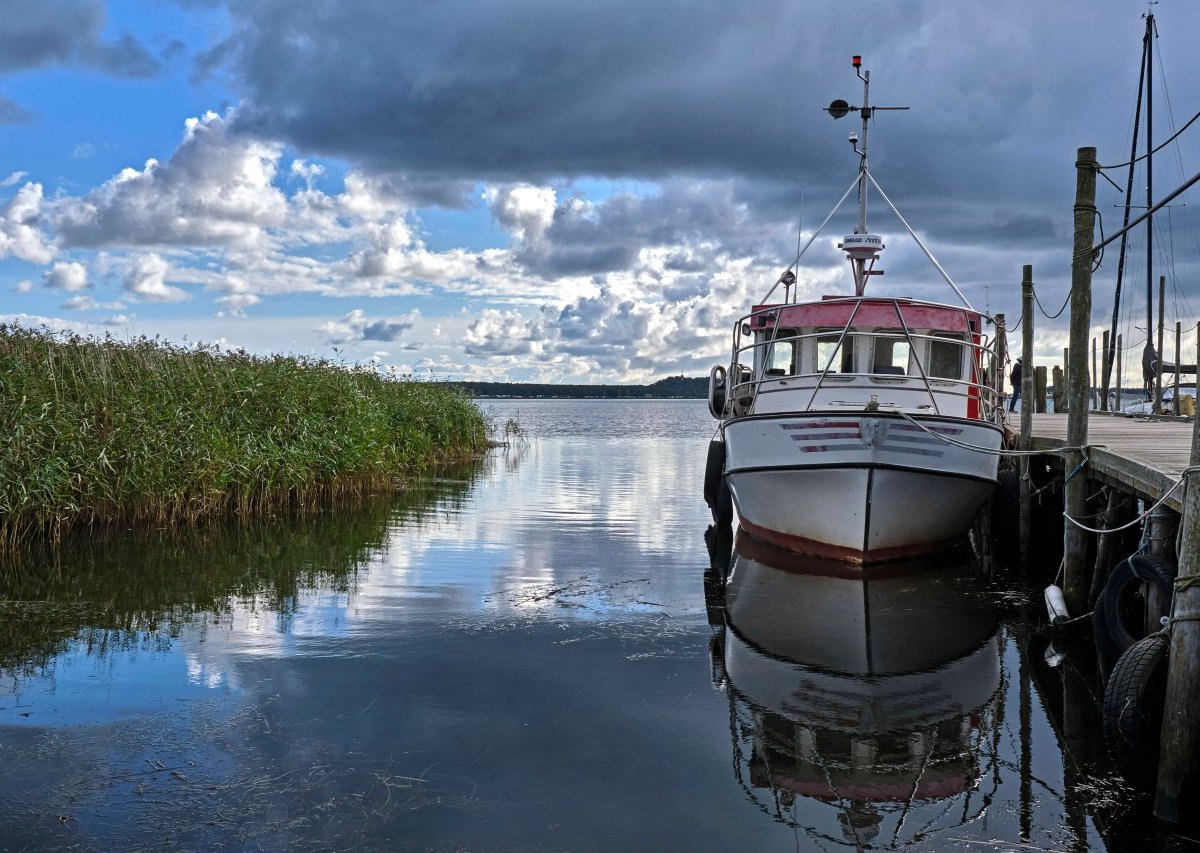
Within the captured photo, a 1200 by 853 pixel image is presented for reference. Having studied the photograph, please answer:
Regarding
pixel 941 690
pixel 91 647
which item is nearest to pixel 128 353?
pixel 91 647

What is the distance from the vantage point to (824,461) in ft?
41.8

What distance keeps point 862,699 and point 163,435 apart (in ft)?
36.6

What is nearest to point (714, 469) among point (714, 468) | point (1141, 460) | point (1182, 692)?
point (714, 468)

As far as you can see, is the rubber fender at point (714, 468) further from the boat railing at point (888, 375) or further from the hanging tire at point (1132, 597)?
the hanging tire at point (1132, 597)

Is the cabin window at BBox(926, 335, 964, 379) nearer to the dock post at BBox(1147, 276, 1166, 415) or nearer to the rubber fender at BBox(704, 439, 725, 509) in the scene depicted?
the rubber fender at BBox(704, 439, 725, 509)

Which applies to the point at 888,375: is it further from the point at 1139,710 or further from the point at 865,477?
the point at 1139,710

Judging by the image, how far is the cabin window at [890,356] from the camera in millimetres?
14795

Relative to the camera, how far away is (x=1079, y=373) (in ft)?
33.9

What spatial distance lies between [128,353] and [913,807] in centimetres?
1543

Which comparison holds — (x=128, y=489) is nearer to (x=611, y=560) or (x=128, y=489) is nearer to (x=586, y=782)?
(x=611, y=560)

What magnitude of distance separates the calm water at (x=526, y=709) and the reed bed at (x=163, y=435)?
1067 mm

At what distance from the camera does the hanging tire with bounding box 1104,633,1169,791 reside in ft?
19.0

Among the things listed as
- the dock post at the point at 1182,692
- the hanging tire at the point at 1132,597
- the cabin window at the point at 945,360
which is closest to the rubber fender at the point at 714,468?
the cabin window at the point at 945,360

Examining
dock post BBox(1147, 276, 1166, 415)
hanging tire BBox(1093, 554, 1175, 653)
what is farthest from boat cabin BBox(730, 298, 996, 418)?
dock post BBox(1147, 276, 1166, 415)
